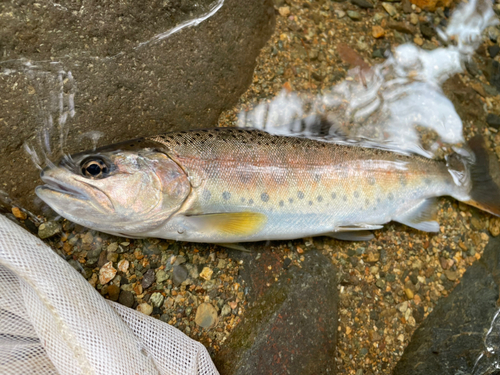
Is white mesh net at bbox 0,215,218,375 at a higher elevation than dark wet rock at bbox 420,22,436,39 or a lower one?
lower

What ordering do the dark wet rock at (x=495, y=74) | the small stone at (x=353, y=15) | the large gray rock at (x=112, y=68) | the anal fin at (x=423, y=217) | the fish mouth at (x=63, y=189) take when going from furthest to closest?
the dark wet rock at (x=495, y=74), the small stone at (x=353, y=15), the anal fin at (x=423, y=217), the large gray rock at (x=112, y=68), the fish mouth at (x=63, y=189)

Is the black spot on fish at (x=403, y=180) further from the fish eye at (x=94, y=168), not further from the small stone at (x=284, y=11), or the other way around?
the fish eye at (x=94, y=168)

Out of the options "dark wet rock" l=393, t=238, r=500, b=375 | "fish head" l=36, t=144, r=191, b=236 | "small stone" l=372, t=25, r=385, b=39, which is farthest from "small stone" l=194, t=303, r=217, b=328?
"small stone" l=372, t=25, r=385, b=39

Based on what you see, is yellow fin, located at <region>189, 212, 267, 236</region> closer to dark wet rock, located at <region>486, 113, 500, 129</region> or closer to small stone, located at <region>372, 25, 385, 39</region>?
small stone, located at <region>372, 25, 385, 39</region>

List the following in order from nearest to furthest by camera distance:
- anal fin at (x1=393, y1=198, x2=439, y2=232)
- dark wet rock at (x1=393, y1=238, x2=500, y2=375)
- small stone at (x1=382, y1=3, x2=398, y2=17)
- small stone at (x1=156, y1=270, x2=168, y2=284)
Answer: small stone at (x1=156, y1=270, x2=168, y2=284) < dark wet rock at (x1=393, y1=238, x2=500, y2=375) < anal fin at (x1=393, y1=198, x2=439, y2=232) < small stone at (x1=382, y1=3, x2=398, y2=17)

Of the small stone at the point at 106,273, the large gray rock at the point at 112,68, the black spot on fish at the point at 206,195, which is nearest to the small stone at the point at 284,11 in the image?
the large gray rock at the point at 112,68

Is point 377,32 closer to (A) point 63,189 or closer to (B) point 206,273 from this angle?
(B) point 206,273
